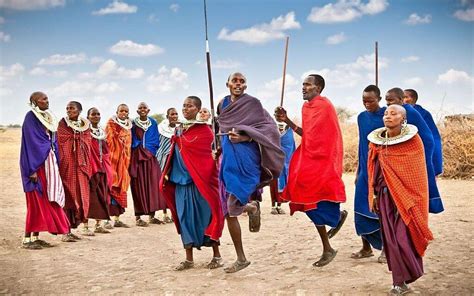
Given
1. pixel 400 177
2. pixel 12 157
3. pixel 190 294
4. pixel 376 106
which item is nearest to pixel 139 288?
pixel 190 294

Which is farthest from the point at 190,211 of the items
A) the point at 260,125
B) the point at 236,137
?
the point at 260,125

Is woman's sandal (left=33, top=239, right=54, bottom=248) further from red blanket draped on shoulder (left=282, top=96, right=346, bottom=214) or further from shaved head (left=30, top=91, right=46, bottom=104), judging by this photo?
red blanket draped on shoulder (left=282, top=96, right=346, bottom=214)

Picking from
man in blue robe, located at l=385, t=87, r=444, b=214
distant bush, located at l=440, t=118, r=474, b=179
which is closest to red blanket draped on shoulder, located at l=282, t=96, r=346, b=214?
man in blue robe, located at l=385, t=87, r=444, b=214

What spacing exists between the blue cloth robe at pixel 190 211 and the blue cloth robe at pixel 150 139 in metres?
4.26

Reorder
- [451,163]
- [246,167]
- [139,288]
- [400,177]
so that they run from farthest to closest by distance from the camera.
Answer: [451,163], [246,167], [139,288], [400,177]

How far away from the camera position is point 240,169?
6680mm

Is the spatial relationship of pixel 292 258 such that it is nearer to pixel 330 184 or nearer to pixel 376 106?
pixel 330 184

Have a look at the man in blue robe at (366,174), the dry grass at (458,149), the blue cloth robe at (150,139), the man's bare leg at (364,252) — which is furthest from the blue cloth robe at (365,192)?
the dry grass at (458,149)

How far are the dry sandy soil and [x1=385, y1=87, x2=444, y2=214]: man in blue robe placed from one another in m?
0.79

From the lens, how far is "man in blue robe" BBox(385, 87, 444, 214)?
6492 millimetres

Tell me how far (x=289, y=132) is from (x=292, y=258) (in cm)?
533

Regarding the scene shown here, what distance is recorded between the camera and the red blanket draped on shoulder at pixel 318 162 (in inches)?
270

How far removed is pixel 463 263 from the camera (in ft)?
22.4

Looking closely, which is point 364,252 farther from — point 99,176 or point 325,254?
point 99,176
